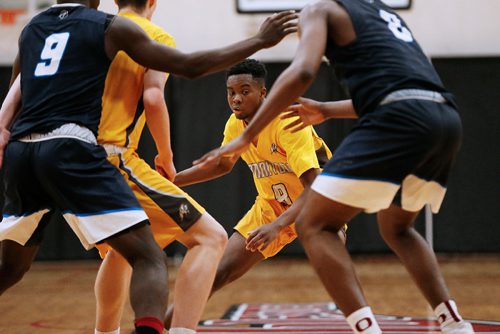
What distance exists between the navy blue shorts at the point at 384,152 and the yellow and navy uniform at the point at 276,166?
1104 millimetres

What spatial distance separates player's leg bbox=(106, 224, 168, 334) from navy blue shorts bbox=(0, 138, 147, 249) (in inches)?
2.2

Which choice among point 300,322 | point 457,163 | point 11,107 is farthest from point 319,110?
point 457,163

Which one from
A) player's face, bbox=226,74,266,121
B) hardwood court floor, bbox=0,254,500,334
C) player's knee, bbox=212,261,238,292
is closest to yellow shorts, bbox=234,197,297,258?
player's knee, bbox=212,261,238,292

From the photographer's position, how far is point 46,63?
347cm

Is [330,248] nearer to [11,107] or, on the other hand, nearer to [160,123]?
[160,123]

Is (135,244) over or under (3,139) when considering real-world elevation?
under

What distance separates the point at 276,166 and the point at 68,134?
1629mm

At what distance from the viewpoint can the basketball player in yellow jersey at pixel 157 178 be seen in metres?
3.62

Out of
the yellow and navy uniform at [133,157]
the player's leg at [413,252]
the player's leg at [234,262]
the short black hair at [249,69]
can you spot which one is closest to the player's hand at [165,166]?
the yellow and navy uniform at [133,157]

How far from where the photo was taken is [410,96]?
3291 millimetres

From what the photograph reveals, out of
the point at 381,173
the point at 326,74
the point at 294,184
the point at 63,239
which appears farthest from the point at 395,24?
the point at 63,239

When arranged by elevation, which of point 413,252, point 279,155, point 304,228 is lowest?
point 279,155

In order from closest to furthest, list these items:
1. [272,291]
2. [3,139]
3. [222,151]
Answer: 1. [222,151]
2. [3,139]
3. [272,291]

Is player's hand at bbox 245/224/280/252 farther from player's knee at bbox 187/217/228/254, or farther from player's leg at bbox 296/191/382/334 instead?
player's leg at bbox 296/191/382/334
